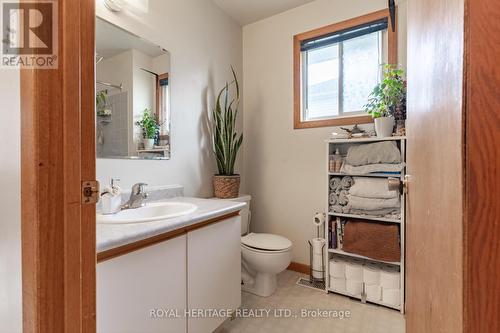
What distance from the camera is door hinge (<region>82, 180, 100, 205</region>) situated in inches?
21.2

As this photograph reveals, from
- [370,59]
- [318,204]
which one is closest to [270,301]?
[318,204]

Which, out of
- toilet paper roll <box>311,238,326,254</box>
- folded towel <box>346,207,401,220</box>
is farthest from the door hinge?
toilet paper roll <box>311,238,326,254</box>

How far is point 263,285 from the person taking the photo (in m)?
1.93

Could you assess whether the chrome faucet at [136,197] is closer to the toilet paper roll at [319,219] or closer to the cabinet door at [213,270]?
the cabinet door at [213,270]

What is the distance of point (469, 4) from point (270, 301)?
201 centimetres

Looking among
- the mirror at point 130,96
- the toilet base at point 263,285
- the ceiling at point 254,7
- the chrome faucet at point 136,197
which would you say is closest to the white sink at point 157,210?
the chrome faucet at point 136,197

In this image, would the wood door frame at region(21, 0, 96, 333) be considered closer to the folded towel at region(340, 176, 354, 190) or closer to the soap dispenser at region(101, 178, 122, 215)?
the soap dispenser at region(101, 178, 122, 215)

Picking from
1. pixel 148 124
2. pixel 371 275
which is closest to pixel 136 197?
pixel 148 124

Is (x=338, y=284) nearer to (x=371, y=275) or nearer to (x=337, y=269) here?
(x=337, y=269)

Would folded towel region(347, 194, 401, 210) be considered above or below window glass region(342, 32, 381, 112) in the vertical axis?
below

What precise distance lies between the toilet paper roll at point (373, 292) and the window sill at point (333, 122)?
4.36 ft

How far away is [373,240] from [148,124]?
6.08ft

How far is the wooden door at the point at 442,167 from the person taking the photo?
34 cm

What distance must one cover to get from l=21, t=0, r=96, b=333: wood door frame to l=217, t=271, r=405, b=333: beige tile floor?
131 centimetres
